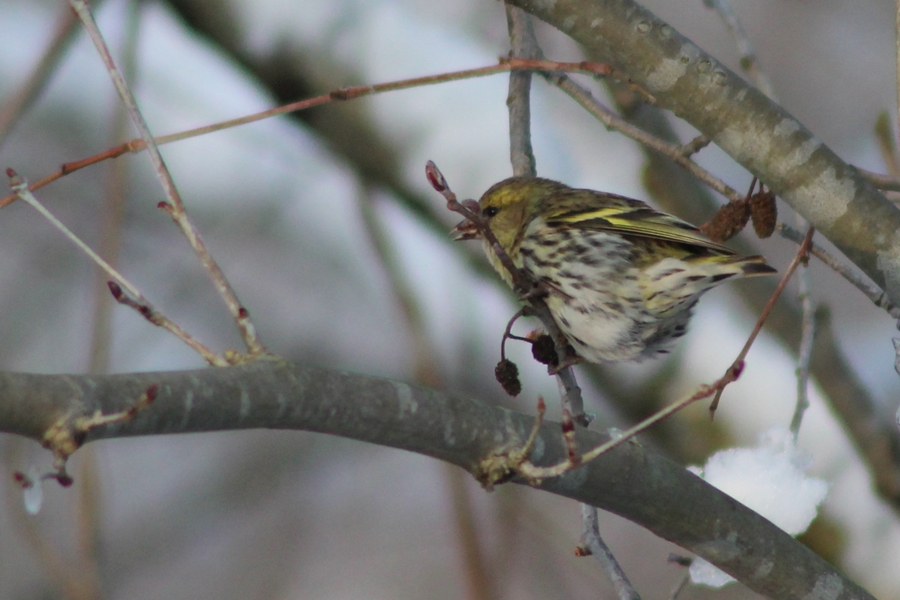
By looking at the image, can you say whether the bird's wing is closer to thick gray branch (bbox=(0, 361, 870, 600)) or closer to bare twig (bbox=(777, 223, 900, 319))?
bare twig (bbox=(777, 223, 900, 319))

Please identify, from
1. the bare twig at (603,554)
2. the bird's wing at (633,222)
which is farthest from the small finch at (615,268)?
the bare twig at (603,554)

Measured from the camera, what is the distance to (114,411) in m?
0.96

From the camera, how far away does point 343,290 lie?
4.64 meters

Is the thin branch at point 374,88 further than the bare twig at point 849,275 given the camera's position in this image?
Yes

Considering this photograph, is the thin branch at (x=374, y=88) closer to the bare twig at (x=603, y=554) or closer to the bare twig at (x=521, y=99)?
the bare twig at (x=521, y=99)

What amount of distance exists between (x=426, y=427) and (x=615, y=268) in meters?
1.18

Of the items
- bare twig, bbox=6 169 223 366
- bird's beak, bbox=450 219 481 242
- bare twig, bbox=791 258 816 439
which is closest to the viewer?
bare twig, bbox=6 169 223 366

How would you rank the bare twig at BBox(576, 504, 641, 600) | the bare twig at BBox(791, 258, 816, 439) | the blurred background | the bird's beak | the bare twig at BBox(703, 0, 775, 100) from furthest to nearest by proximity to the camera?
the blurred background
the bird's beak
the bare twig at BBox(703, 0, 775, 100)
the bare twig at BBox(791, 258, 816, 439)
the bare twig at BBox(576, 504, 641, 600)

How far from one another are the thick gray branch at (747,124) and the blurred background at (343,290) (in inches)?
61.7

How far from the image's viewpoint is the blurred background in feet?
11.7

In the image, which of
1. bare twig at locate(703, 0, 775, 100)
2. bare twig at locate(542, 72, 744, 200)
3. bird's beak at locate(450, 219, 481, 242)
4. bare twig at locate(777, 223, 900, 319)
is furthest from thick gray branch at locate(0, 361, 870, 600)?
bare twig at locate(703, 0, 775, 100)

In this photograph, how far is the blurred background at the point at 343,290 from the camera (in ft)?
11.7

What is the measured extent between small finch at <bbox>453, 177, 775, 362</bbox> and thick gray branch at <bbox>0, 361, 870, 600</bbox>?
27.6 inches

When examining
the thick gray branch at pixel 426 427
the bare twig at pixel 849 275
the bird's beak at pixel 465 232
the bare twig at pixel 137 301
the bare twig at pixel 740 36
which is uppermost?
the bare twig at pixel 740 36
